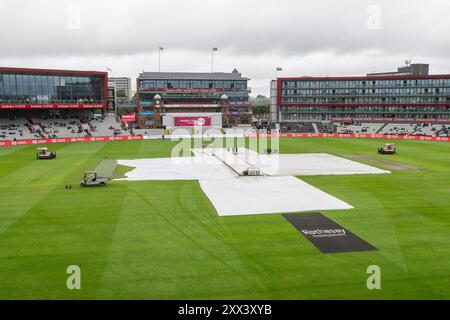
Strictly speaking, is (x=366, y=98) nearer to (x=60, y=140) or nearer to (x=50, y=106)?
(x=60, y=140)

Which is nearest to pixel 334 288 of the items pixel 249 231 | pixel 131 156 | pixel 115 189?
pixel 249 231

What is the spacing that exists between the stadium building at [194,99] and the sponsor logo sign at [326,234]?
9210 cm

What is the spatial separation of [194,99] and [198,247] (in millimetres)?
107869

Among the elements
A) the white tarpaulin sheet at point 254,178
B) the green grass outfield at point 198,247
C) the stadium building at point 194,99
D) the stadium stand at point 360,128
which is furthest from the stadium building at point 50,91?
the green grass outfield at point 198,247

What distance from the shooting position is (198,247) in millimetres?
20859

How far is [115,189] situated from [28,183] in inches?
377

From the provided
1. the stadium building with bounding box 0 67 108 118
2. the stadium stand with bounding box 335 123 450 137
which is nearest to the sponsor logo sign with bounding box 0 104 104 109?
the stadium building with bounding box 0 67 108 118

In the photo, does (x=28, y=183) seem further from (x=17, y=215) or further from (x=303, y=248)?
(x=303, y=248)

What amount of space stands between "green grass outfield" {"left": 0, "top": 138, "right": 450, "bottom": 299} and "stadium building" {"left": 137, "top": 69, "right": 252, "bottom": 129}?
85.3 m

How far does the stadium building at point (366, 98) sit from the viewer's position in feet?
405

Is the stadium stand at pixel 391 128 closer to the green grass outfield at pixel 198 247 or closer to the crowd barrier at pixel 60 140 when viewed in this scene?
the crowd barrier at pixel 60 140

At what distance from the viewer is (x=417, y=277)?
56.5ft

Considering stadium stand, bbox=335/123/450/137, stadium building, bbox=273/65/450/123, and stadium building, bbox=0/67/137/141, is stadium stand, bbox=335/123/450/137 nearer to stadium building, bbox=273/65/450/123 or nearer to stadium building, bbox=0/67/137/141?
stadium building, bbox=273/65/450/123

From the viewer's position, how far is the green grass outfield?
16.2m
